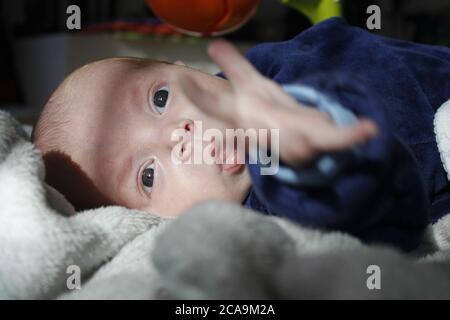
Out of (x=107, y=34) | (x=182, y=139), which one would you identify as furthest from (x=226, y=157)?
(x=107, y=34)

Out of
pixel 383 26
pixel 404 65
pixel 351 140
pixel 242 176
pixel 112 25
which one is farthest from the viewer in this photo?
pixel 383 26

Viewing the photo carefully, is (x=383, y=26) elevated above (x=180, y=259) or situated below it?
below

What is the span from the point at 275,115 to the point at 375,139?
7 cm

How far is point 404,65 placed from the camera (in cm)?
73

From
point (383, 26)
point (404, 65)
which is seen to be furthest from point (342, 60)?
point (383, 26)

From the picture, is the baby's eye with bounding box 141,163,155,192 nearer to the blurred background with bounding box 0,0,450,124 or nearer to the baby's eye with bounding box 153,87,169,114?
the baby's eye with bounding box 153,87,169,114

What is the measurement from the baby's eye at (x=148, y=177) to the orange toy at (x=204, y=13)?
0.92ft

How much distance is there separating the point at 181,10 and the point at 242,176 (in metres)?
0.32

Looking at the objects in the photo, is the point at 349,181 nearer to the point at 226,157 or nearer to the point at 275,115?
the point at 275,115

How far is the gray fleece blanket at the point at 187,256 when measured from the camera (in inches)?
13.5

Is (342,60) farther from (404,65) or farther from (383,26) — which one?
(383,26)

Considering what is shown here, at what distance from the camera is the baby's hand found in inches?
13.5

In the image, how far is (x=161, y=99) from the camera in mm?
664

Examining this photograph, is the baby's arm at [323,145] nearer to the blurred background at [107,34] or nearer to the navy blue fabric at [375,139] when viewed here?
the navy blue fabric at [375,139]
